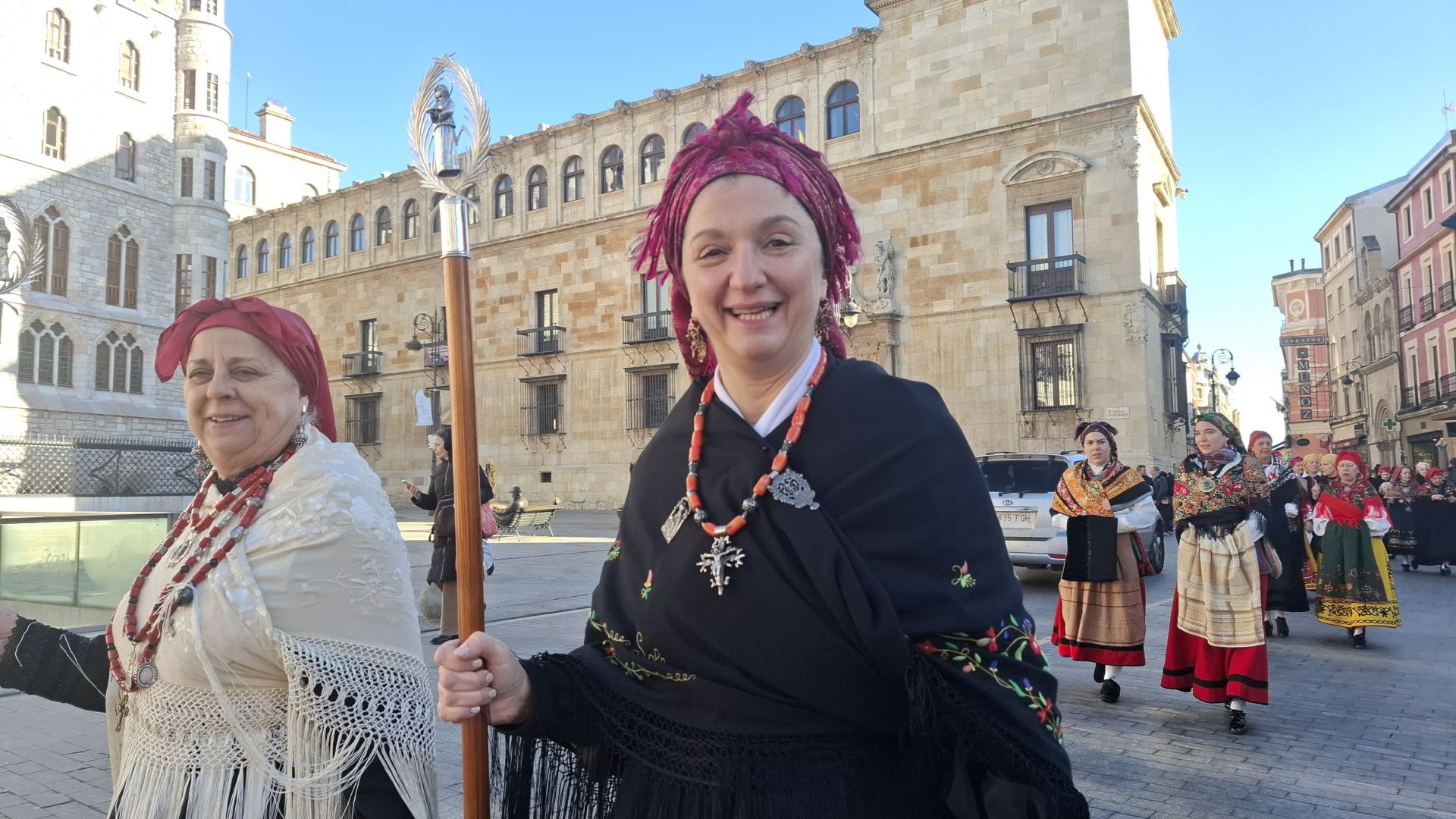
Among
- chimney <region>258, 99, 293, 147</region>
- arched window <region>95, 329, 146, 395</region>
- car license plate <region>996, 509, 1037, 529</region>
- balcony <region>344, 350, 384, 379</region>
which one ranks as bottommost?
car license plate <region>996, 509, 1037, 529</region>

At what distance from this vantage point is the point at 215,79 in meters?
30.2

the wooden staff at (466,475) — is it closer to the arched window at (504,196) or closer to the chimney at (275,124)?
the arched window at (504,196)

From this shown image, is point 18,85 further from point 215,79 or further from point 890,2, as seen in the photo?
point 890,2

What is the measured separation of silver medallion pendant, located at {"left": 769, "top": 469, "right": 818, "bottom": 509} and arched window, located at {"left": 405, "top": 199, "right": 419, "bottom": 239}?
114 feet

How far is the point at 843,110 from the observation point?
25.2 meters

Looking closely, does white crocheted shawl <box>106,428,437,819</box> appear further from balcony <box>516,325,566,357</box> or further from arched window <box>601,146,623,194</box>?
arched window <box>601,146,623,194</box>

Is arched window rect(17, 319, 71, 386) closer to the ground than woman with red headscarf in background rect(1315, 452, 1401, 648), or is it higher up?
higher up

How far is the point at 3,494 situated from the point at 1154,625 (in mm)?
15428

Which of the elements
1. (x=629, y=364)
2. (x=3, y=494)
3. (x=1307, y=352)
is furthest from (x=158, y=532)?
(x=1307, y=352)

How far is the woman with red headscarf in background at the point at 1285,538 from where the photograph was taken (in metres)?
8.00

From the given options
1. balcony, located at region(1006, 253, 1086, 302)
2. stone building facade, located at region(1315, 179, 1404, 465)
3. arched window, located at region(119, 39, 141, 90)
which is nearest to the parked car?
balcony, located at region(1006, 253, 1086, 302)

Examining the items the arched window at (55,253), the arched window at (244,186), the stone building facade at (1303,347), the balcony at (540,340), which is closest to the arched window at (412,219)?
the balcony at (540,340)

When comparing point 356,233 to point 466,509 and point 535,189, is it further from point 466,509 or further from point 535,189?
point 466,509

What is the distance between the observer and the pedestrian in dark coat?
7637 mm
